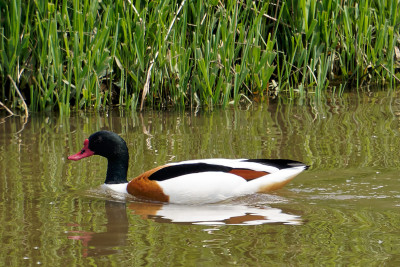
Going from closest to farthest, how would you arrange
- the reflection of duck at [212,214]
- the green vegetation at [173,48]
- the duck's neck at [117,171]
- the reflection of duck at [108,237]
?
the reflection of duck at [108,237]
the reflection of duck at [212,214]
the duck's neck at [117,171]
the green vegetation at [173,48]

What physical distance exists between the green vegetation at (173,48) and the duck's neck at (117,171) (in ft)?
6.88

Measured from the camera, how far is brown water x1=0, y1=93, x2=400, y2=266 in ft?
15.3

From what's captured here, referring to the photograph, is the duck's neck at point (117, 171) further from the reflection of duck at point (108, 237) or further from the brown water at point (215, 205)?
the reflection of duck at point (108, 237)

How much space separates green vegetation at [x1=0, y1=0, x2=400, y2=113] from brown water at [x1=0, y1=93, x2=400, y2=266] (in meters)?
0.29

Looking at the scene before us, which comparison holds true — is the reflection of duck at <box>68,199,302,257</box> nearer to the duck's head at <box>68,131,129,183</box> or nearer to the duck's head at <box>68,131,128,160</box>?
the duck's head at <box>68,131,129,183</box>

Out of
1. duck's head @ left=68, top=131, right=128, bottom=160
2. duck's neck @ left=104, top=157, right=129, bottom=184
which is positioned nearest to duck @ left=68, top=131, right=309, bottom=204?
duck's neck @ left=104, top=157, right=129, bottom=184

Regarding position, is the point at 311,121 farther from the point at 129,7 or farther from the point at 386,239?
the point at 386,239

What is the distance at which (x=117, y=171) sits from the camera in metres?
6.45

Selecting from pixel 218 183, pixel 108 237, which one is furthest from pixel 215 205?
pixel 108 237

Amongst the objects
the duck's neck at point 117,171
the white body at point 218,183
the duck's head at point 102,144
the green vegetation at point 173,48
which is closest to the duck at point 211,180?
the white body at point 218,183

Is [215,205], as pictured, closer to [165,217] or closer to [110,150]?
[165,217]

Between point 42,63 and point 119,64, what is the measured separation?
812mm

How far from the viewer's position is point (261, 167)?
617 cm

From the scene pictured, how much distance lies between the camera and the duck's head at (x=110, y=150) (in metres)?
6.46
